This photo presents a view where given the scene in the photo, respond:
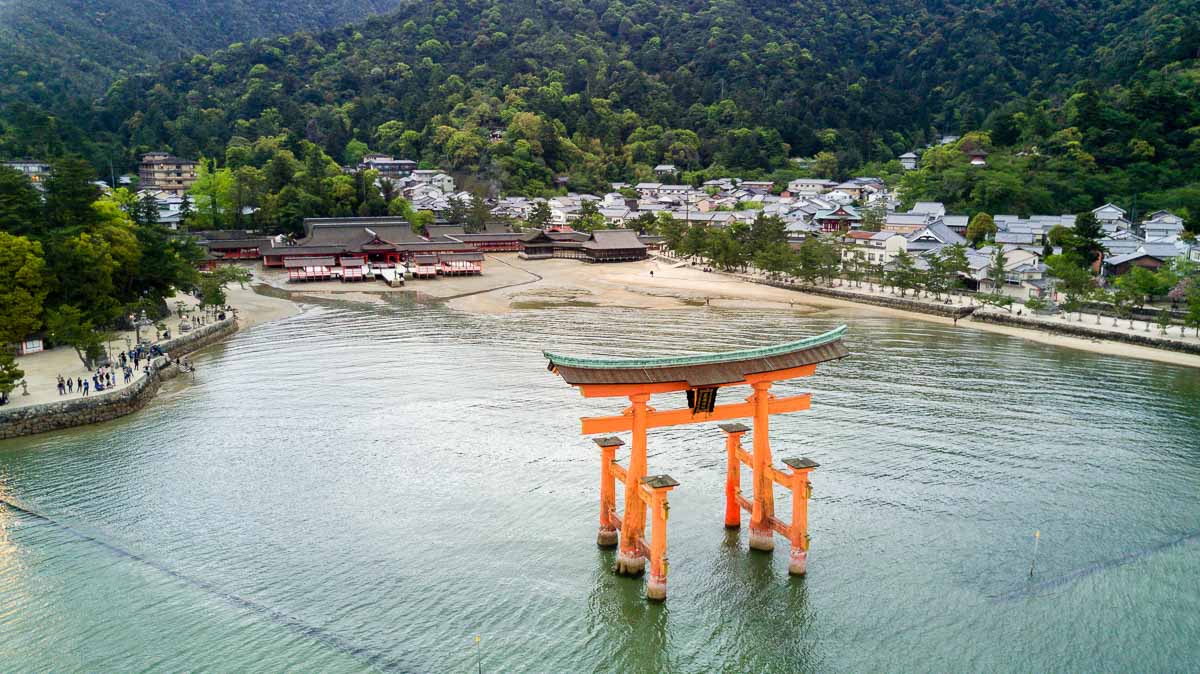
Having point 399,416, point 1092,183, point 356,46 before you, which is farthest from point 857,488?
point 356,46

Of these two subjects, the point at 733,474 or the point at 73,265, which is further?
the point at 73,265

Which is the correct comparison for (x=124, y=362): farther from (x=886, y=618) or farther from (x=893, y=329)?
(x=893, y=329)

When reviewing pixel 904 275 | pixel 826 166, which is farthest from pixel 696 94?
pixel 904 275

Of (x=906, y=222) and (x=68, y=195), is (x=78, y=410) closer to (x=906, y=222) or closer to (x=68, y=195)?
(x=68, y=195)

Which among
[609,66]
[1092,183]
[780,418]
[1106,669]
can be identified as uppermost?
[609,66]

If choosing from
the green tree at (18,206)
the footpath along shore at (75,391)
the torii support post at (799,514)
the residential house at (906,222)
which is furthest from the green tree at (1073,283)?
the green tree at (18,206)
